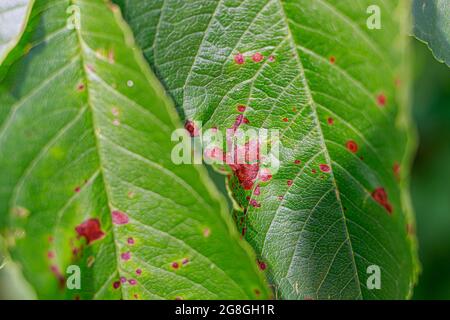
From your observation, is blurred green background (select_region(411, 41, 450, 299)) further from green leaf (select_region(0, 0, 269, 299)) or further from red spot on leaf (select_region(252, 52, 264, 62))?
green leaf (select_region(0, 0, 269, 299))

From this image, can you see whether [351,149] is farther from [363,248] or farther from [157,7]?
[157,7]

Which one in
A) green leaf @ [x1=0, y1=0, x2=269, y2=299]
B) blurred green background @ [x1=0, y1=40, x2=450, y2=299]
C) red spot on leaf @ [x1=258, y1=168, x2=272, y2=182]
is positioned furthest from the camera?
blurred green background @ [x1=0, y1=40, x2=450, y2=299]

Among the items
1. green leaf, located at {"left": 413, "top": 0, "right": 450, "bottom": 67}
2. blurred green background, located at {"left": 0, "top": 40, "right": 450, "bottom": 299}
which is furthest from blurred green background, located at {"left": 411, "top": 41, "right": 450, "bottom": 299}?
green leaf, located at {"left": 413, "top": 0, "right": 450, "bottom": 67}

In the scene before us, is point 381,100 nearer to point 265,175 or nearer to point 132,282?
point 265,175

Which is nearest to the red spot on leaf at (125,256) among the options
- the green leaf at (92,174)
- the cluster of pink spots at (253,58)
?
the green leaf at (92,174)

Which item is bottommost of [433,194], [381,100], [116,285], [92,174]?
[433,194]

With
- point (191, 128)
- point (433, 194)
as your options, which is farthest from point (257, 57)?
point (433, 194)
